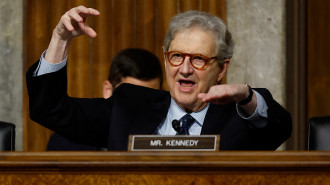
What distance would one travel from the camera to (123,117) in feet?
7.25

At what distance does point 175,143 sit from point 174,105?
63 cm

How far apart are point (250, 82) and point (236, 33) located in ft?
1.00

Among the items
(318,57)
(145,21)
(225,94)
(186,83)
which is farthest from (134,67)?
(225,94)

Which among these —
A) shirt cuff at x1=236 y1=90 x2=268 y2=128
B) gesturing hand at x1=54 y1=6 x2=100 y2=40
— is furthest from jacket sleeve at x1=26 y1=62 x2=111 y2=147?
shirt cuff at x1=236 y1=90 x2=268 y2=128

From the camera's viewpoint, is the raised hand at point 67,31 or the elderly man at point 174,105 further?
the elderly man at point 174,105

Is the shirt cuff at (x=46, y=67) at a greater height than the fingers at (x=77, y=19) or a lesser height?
lesser

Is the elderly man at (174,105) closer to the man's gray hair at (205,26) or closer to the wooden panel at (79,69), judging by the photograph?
the man's gray hair at (205,26)

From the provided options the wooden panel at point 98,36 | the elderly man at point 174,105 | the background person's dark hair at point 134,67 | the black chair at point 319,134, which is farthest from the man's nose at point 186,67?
the wooden panel at point 98,36

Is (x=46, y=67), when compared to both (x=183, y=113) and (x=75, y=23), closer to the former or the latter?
(x=75, y=23)

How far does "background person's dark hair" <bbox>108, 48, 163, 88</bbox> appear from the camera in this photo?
3420mm

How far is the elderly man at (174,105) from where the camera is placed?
2.05 metres

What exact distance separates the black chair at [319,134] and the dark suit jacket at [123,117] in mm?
184

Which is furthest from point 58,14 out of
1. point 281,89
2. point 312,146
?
point 312,146

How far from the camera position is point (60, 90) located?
2.14 meters
